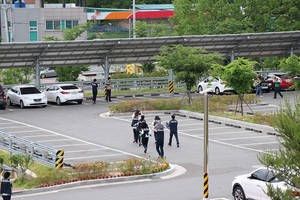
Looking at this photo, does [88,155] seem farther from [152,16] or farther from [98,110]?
[152,16]

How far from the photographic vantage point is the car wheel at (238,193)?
2341 centimetres

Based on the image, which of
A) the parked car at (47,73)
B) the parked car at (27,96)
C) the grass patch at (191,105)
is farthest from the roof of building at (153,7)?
the grass patch at (191,105)

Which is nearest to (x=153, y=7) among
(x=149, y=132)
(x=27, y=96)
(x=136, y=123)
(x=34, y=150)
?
(x=27, y=96)

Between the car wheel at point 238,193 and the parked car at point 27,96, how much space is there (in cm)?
2604

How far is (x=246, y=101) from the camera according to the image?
1849 inches

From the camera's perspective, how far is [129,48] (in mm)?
54062

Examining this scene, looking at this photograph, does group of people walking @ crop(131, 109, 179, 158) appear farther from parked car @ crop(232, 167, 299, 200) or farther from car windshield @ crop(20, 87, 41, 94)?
car windshield @ crop(20, 87, 41, 94)

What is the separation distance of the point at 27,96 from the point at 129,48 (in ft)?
30.2

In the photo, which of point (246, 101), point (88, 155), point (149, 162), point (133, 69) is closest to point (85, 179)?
point (149, 162)

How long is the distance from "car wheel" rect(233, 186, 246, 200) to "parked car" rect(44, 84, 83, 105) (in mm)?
26654

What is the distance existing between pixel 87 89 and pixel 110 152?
23.1 m

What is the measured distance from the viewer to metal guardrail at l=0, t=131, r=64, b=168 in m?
28.1

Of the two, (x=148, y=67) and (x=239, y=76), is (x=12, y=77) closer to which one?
(x=148, y=67)

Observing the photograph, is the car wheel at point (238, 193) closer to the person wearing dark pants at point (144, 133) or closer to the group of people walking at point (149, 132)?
the group of people walking at point (149, 132)
